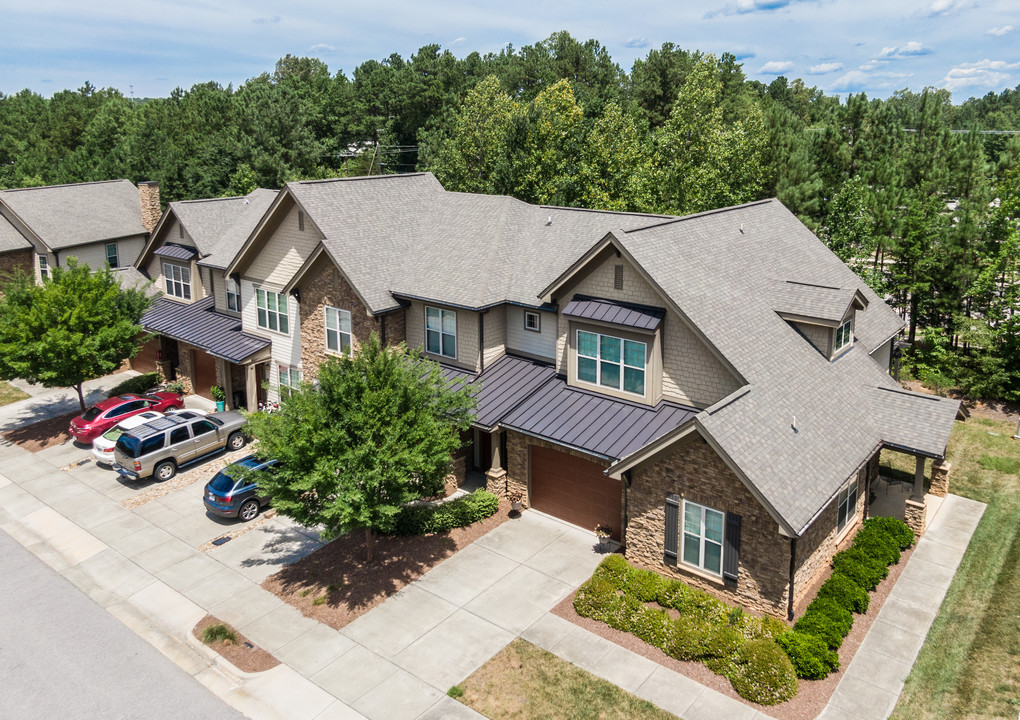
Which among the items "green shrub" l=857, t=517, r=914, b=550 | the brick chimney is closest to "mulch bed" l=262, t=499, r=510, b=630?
"green shrub" l=857, t=517, r=914, b=550

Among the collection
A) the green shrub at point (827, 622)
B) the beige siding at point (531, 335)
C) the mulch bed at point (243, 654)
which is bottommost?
the mulch bed at point (243, 654)

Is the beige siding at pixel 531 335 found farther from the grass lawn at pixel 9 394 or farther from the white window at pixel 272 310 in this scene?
the grass lawn at pixel 9 394

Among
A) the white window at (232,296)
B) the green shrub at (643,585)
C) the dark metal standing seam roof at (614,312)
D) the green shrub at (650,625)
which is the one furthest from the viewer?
the white window at (232,296)

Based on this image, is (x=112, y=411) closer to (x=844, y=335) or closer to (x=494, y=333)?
(x=494, y=333)

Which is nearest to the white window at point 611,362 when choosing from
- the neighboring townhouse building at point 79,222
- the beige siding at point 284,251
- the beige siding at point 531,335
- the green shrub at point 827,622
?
the beige siding at point 531,335

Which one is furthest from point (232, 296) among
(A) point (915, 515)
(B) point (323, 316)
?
(A) point (915, 515)

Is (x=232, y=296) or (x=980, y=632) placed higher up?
(x=232, y=296)
